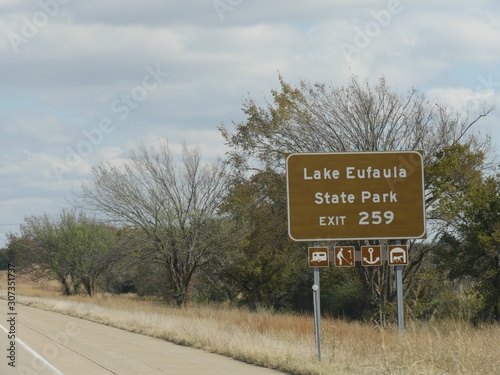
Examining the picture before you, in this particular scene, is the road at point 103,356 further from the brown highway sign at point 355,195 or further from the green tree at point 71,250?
the green tree at point 71,250

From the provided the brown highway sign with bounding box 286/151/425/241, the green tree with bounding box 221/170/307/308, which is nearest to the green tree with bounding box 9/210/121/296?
the green tree with bounding box 221/170/307/308

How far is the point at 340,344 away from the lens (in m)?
18.7

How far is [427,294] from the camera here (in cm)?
3322

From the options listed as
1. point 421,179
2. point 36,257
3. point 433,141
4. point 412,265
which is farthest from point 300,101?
point 36,257

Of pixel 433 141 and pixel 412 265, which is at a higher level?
pixel 433 141

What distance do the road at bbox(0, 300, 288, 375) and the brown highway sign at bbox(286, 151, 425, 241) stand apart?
10.9ft

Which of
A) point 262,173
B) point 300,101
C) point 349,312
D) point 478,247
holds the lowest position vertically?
point 349,312

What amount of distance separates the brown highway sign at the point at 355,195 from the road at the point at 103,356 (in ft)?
10.9

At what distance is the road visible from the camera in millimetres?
15375

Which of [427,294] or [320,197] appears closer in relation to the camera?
[320,197]

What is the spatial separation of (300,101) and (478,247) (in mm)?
10227

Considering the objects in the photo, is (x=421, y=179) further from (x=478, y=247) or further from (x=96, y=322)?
(x=96, y=322)

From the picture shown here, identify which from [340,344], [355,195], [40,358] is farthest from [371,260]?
[40,358]

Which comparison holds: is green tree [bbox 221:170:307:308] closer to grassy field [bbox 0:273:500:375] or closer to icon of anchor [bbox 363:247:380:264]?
grassy field [bbox 0:273:500:375]
